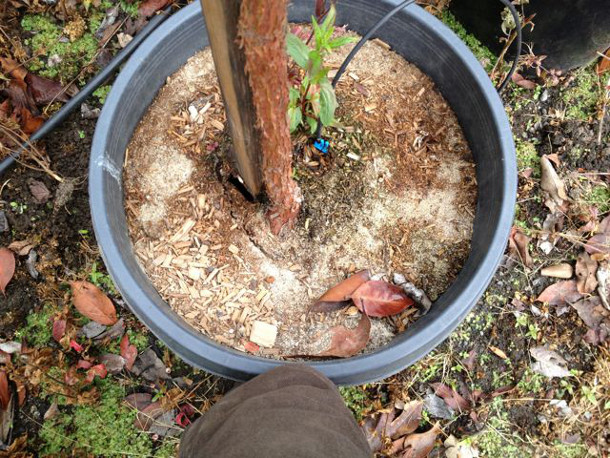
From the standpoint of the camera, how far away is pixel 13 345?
166 cm

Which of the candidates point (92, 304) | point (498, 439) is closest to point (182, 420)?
point (92, 304)

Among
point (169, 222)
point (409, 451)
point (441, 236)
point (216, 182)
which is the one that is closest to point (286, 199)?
point (216, 182)

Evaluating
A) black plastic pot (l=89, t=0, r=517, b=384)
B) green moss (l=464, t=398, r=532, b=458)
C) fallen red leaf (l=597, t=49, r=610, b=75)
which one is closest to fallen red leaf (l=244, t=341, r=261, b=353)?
black plastic pot (l=89, t=0, r=517, b=384)

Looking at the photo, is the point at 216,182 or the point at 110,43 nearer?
the point at 216,182

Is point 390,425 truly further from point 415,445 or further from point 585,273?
point 585,273

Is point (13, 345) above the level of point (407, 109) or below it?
below

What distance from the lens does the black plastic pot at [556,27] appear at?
5.89 ft

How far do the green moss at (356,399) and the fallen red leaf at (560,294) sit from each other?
0.75 m

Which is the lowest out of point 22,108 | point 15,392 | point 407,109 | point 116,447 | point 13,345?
point 116,447

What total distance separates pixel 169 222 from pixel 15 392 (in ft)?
2.75

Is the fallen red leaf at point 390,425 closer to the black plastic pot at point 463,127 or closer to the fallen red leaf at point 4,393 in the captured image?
the black plastic pot at point 463,127

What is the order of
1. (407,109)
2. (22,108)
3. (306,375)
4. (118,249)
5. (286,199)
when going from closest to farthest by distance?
1. (306,375)
2. (118,249)
3. (286,199)
4. (407,109)
5. (22,108)

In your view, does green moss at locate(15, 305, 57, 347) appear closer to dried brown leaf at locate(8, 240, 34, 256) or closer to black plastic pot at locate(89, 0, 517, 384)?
dried brown leaf at locate(8, 240, 34, 256)

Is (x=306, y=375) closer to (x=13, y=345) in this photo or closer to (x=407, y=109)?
(x=407, y=109)
